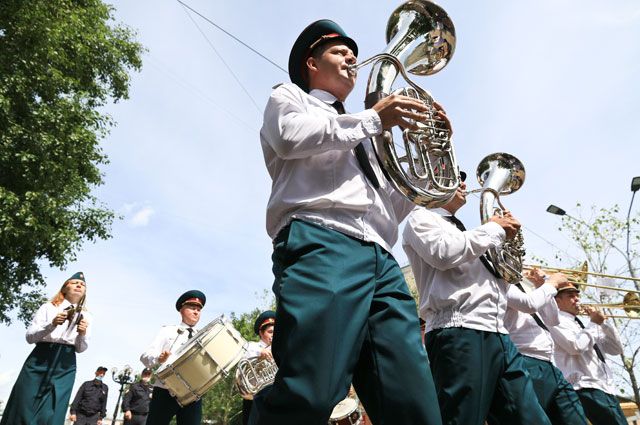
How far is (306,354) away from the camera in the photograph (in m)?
1.78

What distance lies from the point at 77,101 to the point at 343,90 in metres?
11.6

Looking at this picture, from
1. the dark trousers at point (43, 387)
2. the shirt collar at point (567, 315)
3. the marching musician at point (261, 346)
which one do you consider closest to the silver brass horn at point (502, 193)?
the shirt collar at point (567, 315)

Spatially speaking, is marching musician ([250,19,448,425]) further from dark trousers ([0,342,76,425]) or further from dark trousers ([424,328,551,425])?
dark trousers ([0,342,76,425])

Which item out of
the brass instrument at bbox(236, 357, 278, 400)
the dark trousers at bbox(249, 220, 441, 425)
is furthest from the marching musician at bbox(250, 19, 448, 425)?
the brass instrument at bbox(236, 357, 278, 400)

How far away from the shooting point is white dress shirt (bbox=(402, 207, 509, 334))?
3.29 metres

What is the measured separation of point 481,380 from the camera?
303 cm

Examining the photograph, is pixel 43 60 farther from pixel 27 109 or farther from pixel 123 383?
pixel 123 383

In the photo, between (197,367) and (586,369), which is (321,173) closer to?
(197,367)

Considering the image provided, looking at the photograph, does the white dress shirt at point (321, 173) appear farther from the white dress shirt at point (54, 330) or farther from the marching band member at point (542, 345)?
the white dress shirt at point (54, 330)

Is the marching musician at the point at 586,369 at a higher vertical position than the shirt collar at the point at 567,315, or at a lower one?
lower

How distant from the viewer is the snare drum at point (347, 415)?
7.22 metres

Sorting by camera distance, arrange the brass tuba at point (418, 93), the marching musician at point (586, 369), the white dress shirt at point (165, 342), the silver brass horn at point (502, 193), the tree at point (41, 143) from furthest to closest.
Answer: the tree at point (41, 143)
the white dress shirt at point (165, 342)
the marching musician at point (586, 369)
the silver brass horn at point (502, 193)
the brass tuba at point (418, 93)

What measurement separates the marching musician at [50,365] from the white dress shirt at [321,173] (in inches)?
173

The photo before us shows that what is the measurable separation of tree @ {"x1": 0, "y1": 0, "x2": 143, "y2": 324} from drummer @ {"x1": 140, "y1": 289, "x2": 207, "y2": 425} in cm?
596
